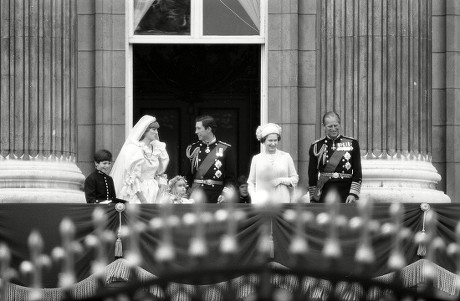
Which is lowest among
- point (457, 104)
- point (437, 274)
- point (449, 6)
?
point (437, 274)

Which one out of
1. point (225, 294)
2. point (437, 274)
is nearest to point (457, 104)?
point (437, 274)

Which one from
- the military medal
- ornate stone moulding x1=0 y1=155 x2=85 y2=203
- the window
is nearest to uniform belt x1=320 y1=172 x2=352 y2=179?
the military medal

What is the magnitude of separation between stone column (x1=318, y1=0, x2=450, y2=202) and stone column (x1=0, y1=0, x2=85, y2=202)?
336cm

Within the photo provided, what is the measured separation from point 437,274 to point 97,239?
3.56 meters

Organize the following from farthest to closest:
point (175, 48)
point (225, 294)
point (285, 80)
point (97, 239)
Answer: point (175, 48), point (285, 80), point (97, 239), point (225, 294)

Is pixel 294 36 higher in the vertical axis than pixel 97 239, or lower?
higher

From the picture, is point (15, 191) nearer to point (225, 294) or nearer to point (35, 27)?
point (35, 27)

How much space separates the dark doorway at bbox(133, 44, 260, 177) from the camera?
22375 millimetres

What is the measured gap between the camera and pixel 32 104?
54.1 ft

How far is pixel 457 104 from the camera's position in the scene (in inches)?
810

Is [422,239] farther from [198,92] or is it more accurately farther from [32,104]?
[198,92]

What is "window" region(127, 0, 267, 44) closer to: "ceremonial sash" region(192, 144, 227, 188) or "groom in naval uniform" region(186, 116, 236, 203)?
"groom in naval uniform" region(186, 116, 236, 203)

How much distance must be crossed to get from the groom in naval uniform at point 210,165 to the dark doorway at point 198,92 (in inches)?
217

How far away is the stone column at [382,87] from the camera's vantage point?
53.9 feet
